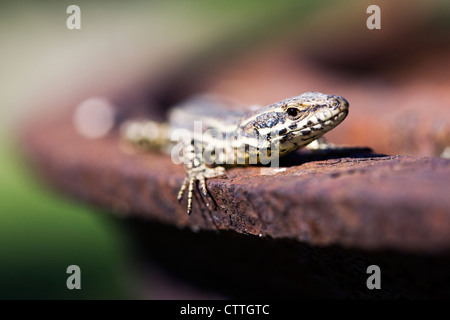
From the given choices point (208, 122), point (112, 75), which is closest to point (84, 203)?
point (208, 122)

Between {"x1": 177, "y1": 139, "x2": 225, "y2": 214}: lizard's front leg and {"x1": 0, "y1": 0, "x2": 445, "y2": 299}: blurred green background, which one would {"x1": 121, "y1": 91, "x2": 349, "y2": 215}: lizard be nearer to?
{"x1": 177, "y1": 139, "x2": 225, "y2": 214}: lizard's front leg

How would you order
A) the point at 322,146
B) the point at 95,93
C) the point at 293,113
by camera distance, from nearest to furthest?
1. the point at 293,113
2. the point at 322,146
3. the point at 95,93

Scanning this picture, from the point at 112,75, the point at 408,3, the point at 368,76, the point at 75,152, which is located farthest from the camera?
the point at 112,75

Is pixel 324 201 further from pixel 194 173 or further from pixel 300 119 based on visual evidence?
pixel 194 173

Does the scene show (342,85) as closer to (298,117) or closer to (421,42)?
(421,42)

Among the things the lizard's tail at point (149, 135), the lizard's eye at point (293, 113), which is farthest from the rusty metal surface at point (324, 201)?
the lizard's tail at point (149, 135)

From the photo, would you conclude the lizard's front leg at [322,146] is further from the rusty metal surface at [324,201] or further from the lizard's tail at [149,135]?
the lizard's tail at [149,135]

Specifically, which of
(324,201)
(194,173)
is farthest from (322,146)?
(324,201)

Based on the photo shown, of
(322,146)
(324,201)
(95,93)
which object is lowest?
(324,201)
